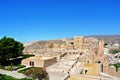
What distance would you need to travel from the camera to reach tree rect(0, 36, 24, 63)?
29.5 metres

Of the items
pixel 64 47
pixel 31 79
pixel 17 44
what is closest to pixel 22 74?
pixel 31 79

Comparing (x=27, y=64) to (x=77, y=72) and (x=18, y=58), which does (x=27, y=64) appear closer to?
(x=18, y=58)

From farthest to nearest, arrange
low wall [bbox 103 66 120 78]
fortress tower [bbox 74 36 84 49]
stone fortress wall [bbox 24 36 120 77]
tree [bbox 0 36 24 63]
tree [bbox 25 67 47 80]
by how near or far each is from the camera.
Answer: fortress tower [bbox 74 36 84 49] < stone fortress wall [bbox 24 36 120 77] < low wall [bbox 103 66 120 78] < tree [bbox 0 36 24 63] < tree [bbox 25 67 47 80]

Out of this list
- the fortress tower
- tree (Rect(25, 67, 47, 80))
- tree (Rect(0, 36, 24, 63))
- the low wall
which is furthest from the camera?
the fortress tower

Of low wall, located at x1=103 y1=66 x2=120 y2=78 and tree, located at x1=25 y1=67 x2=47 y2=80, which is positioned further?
low wall, located at x1=103 y1=66 x2=120 y2=78

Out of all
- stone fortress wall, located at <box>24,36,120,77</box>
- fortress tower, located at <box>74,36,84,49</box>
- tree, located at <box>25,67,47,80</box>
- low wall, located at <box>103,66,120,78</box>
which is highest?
fortress tower, located at <box>74,36,84,49</box>

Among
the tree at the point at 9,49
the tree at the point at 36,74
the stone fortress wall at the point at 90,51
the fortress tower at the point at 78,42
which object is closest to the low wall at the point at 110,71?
the stone fortress wall at the point at 90,51

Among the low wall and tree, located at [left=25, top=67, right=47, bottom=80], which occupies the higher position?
tree, located at [left=25, top=67, right=47, bottom=80]

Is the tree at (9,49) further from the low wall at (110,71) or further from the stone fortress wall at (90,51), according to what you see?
the low wall at (110,71)

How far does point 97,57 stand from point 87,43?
581cm

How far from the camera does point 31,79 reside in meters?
23.1

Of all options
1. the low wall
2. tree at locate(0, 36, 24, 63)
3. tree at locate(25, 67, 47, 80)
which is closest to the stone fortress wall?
the low wall

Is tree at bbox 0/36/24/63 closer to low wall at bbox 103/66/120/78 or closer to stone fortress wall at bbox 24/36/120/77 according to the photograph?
stone fortress wall at bbox 24/36/120/77

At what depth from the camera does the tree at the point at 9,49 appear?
29.5 meters
